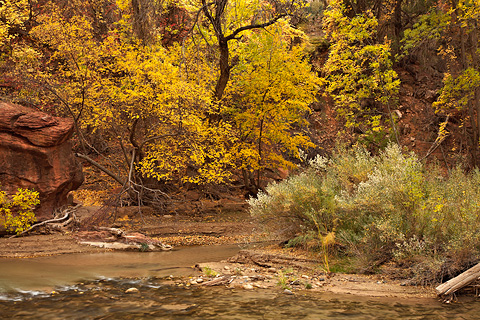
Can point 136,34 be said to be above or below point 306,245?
above

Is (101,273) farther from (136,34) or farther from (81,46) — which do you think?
(136,34)

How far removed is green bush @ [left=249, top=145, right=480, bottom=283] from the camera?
22.9ft

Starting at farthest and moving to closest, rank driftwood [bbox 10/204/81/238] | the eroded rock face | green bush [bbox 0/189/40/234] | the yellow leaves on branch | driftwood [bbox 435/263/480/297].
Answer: the yellow leaves on branch
the eroded rock face
driftwood [bbox 10/204/81/238]
green bush [bbox 0/189/40/234]
driftwood [bbox 435/263/480/297]

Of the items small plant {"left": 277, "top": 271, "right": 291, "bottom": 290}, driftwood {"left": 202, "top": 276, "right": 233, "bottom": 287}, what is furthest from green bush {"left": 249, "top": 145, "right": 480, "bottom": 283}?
driftwood {"left": 202, "top": 276, "right": 233, "bottom": 287}

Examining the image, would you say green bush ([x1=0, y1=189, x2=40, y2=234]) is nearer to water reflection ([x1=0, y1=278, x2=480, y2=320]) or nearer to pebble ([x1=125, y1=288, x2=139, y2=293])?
water reflection ([x1=0, y1=278, x2=480, y2=320])

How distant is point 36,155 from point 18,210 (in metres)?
1.73

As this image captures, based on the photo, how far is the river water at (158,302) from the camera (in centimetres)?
575

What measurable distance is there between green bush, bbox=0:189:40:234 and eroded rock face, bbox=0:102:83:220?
0.63 metres

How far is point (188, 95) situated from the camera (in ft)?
47.8

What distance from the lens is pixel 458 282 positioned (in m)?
6.39

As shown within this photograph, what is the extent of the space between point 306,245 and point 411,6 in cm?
2109

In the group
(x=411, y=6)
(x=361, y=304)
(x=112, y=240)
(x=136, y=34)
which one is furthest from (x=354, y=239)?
(x=411, y=6)

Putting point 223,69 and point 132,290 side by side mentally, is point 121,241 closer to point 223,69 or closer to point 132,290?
point 132,290

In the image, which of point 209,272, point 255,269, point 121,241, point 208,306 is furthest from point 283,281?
point 121,241
